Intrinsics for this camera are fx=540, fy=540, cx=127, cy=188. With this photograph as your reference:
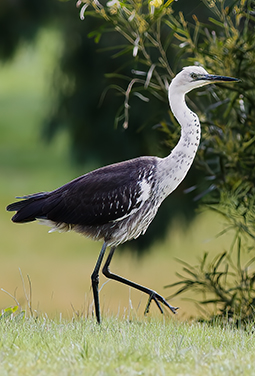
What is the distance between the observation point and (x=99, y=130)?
4445mm

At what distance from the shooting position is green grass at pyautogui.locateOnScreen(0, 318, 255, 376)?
5.35 feet

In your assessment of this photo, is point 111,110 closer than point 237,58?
No

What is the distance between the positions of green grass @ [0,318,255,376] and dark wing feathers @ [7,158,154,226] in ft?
1.76

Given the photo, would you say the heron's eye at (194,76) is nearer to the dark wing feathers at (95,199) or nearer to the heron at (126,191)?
the heron at (126,191)

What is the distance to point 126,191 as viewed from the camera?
257 centimetres

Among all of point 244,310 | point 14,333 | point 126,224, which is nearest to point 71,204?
point 126,224

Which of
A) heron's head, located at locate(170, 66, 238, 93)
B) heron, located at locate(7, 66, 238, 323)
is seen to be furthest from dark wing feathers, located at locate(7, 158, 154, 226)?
heron's head, located at locate(170, 66, 238, 93)

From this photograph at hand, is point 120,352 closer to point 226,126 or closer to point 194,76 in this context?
point 194,76

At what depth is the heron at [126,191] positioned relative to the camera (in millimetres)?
2586

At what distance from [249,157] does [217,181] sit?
11.6 inches

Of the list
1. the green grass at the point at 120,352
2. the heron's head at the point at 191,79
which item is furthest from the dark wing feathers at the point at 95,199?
the green grass at the point at 120,352

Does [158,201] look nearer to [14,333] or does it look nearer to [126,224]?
[126,224]

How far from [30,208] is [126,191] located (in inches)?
19.7

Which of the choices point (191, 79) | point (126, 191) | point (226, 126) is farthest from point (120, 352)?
point (226, 126)
